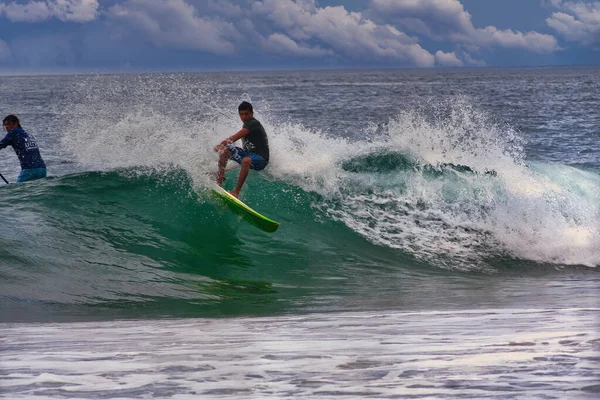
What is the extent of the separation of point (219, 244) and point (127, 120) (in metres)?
3.92

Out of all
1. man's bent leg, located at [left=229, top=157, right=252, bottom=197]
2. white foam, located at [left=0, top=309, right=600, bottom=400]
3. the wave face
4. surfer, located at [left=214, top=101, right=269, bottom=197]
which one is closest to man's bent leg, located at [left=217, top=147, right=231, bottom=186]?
surfer, located at [left=214, top=101, right=269, bottom=197]

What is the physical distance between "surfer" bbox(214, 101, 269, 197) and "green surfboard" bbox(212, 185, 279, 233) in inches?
4.1

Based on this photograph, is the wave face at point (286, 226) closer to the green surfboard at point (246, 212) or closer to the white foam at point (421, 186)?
the white foam at point (421, 186)

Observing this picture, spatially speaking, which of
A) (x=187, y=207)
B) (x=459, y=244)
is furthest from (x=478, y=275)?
(x=187, y=207)

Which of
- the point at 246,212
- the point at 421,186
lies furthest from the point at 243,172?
the point at 421,186

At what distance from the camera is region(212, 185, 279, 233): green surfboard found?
10234mm

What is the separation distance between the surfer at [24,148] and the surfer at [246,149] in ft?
12.6

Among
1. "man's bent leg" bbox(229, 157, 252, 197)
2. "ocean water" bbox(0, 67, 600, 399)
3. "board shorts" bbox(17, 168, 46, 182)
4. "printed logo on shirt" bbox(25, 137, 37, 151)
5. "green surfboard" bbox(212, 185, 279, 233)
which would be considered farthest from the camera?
"board shorts" bbox(17, 168, 46, 182)

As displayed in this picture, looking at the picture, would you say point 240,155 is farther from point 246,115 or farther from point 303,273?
Answer: point 303,273

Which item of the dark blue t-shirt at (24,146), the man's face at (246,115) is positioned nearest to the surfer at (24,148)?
the dark blue t-shirt at (24,146)

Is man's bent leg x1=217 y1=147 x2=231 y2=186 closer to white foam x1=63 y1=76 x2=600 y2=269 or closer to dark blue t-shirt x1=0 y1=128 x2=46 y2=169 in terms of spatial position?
white foam x1=63 y1=76 x2=600 y2=269

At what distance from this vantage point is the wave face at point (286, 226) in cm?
835

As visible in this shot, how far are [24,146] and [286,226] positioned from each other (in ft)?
15.3

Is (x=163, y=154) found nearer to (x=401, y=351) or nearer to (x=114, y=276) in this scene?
(x=114, y=276)
